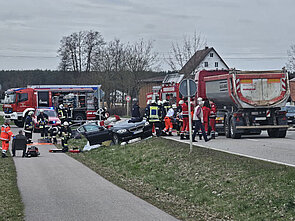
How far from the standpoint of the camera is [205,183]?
12539 mm

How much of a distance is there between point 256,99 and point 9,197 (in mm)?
13510

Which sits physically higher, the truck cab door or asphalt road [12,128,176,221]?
the truck cab door

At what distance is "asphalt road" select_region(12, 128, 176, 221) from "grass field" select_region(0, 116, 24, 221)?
15 centimetres

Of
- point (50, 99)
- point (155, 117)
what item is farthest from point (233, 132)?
point (50, 99)

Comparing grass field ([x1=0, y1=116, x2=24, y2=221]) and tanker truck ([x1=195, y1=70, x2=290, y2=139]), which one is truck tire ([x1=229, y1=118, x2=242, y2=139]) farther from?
grass field ([x1=0, y1=116, x2=24, y2=221])

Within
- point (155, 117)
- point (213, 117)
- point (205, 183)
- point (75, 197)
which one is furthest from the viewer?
point (155, 117)

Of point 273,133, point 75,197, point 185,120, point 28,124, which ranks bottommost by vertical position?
point 75,197

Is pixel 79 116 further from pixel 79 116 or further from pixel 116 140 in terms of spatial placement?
pixel 116 140

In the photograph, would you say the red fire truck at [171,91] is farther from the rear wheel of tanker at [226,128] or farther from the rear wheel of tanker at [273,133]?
the rear wheel of tanker at [273,133]

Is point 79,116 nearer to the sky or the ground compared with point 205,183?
nearer to the sky

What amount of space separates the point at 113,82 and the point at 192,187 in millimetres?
52540

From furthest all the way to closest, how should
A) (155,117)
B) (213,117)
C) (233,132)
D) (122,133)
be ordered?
(122,133) < (155,117) < (213,117) < (233,132)

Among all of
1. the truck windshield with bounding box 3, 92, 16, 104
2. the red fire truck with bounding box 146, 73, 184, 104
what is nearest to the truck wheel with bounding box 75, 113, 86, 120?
the truck windshield with bounding box 3, 92, 16, 104

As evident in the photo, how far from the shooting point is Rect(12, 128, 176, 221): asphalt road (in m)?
9.46
